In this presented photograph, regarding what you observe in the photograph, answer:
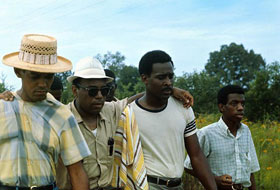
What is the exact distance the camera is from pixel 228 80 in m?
51.5

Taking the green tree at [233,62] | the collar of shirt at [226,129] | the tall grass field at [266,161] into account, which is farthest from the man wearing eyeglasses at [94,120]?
the green tree at [233,62]

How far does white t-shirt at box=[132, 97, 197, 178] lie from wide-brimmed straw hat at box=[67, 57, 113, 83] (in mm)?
536

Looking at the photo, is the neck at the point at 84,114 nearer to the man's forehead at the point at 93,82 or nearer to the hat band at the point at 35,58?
the man's forehead at the point at 93,82

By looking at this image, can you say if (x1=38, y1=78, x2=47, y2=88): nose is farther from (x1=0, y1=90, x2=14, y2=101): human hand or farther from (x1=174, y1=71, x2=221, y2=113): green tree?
(x1=174, y1=71, x2=221, y2=113): green tree

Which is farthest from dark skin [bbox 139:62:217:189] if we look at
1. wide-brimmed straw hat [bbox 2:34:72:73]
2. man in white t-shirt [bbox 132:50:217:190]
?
wide-brimmed straw hat [bbox 2:34:72:73]

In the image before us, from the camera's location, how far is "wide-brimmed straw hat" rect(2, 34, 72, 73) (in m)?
2.77

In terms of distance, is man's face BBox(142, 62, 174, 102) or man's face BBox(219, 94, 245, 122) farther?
man's face BBox(219, 94, 245, 122)

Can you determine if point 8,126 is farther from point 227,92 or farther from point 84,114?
point 227,92

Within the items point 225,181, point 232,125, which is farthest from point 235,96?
point 225,181

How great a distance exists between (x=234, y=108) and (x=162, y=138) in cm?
133

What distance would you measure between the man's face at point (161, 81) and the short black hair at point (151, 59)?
41 mm

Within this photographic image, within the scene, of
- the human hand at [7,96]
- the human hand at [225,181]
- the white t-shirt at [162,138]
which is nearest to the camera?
the human hand at [7,96]

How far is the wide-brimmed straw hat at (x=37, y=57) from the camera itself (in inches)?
109

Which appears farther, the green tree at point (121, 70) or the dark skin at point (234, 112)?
the green tree at point (121, 70)
